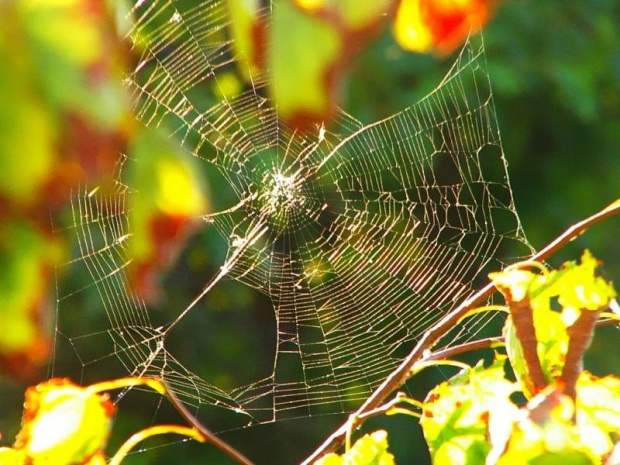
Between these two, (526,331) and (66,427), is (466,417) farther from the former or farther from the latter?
(66,427)

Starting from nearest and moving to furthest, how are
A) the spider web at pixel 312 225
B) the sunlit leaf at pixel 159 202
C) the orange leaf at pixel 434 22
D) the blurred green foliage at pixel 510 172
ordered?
the sunlit leaf at pixel 159 202, the orange leaf at pixel 434 22, the spider web at pixel 312 225, the blurred green foliage at pixel 510 172

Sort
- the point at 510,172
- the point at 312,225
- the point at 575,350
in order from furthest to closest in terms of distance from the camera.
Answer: the point at 510,172 < the point at 312,225 < the point at 575,350

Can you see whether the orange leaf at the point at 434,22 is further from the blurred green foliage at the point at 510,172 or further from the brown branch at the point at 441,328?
the blurred green foliage at the point at 510,172

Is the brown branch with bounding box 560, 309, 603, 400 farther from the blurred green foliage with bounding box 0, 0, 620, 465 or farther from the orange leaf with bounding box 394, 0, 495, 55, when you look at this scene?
the blurred green foliage with bounding box 0, 0, 620, 465

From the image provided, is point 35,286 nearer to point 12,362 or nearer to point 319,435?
point 12,362

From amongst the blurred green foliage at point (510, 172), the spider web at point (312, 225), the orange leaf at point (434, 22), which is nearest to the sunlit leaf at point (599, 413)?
the orange leaf at point (434, 22)

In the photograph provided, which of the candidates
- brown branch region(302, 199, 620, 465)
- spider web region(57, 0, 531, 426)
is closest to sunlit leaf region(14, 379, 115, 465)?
brown branch region(302, 199, 620, 465)

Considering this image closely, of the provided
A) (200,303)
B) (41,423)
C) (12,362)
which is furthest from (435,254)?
(12,362)

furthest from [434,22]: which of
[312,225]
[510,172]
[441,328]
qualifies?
[510,172]
